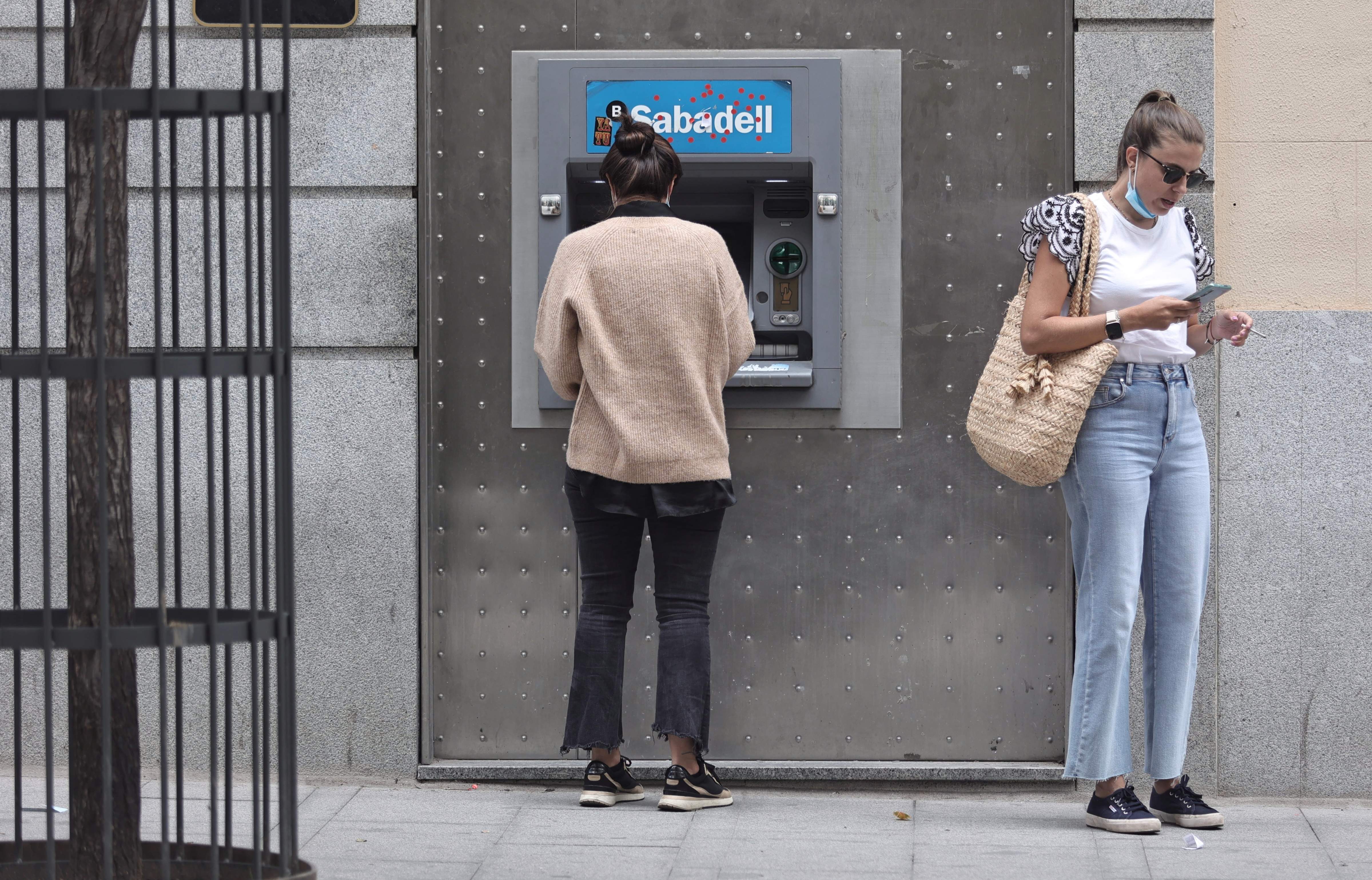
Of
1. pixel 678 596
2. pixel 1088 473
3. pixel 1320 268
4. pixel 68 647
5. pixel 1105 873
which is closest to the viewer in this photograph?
pixel 68 647

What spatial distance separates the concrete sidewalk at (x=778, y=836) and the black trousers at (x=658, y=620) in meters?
0.27

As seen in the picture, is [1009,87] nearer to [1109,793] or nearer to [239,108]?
[1109,793]

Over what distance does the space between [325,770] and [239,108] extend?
8.27ft

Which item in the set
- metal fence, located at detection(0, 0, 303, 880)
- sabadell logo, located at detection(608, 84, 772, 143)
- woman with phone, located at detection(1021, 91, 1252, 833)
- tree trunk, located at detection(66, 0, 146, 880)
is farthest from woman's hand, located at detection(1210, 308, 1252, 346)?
tree trunk, located at detection(66, 0, 146, 880)

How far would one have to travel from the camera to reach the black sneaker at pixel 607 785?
4.34 meters

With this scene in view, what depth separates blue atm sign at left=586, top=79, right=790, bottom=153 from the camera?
15.2 ft

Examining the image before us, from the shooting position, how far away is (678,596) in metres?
4.26

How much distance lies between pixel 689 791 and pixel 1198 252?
1988 mm

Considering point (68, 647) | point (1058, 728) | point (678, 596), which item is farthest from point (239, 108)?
point (1058, 728)

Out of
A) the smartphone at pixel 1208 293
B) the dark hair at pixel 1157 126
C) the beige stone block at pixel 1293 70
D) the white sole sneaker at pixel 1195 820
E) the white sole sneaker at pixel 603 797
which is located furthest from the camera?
the beige stone block at pixel 1293 70

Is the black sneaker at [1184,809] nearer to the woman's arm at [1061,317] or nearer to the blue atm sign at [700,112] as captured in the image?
the woman's arm at [1061,317]

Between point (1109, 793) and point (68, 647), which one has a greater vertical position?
point (68, 647)

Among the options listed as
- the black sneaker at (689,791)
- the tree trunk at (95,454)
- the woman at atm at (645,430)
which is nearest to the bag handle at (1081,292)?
the woman at atm at (645,430)

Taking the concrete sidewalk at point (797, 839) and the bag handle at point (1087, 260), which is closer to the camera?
the concrete sidewalk at point (797, 839)
